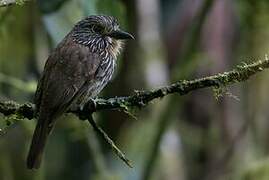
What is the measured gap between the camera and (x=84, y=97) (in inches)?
146

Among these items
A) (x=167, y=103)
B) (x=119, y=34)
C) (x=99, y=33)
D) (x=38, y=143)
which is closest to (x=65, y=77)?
(x=38, y=143)

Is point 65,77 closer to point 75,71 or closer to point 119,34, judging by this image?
point 75,71

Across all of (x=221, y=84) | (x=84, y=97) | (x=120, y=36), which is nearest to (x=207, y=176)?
(x=120, y=36)

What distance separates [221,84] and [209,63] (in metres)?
2.60

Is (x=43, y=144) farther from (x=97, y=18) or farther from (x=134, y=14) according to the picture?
(x=134, y=14)

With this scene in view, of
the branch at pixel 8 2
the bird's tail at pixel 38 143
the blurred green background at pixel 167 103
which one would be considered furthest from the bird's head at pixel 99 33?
the branch at pixel 8 2

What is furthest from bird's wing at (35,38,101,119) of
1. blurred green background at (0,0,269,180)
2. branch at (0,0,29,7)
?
blurred green background at (0,0,269,180)

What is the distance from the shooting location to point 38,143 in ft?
11.6

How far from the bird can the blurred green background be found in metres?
0.54

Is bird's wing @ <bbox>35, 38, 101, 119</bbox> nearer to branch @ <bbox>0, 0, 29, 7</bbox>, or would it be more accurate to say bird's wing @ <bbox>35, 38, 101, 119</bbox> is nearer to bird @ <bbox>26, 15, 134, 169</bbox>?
bird @ <bbox>26, 15, 134, 169</bbox>

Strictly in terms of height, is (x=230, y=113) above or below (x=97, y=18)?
below

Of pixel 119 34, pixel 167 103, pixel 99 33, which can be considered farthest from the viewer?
pixel 167 103

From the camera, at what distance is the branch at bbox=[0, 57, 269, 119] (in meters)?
3.08

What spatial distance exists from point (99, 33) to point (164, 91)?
4.22 feet
